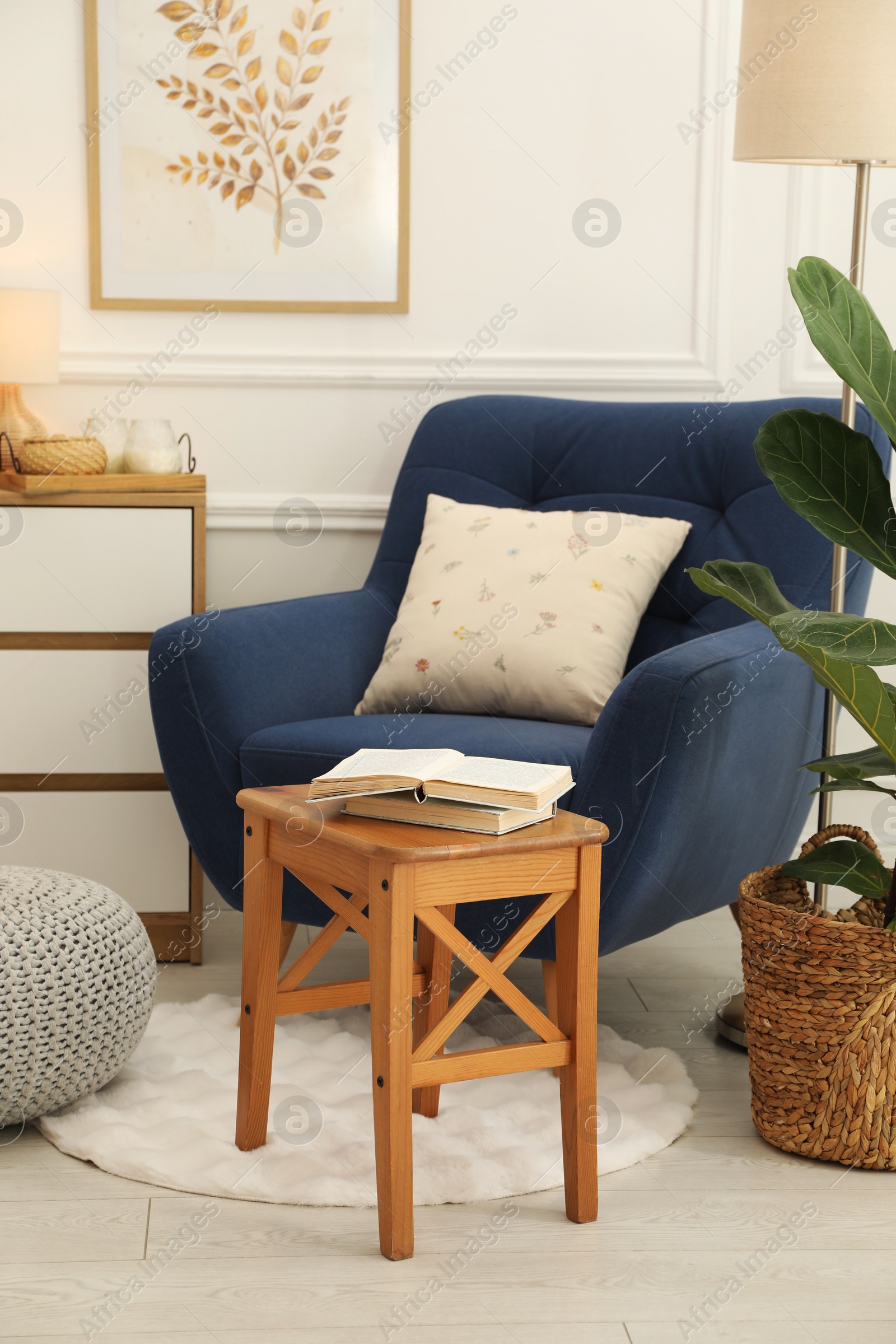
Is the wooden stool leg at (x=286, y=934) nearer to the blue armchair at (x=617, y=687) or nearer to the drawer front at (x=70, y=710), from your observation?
the blue armchair at (x=617, y=687)

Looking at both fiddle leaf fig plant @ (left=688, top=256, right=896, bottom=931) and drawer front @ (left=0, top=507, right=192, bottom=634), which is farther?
drawer front @ (left=0, top=507, right=192, bottom=634)

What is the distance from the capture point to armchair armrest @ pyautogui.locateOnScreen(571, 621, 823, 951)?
155 cm

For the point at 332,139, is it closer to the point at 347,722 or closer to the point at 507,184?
the point at 507,184

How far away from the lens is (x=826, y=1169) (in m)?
1.55

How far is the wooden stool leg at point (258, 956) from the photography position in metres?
1.50

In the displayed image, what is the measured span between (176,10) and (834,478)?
1.80 metres

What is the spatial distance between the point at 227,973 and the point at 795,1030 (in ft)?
3.50

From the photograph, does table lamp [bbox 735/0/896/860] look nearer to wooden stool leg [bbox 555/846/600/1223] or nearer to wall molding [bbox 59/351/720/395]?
wooden stool leg [bbox 555/846/600/1223]

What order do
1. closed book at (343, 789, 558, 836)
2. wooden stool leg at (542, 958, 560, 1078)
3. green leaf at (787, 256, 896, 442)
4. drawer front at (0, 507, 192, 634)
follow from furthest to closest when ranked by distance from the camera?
drawer front at (0, 507, 192, 634), wooden stool leg at (542, 958, 560, 1078), green leaf at (787, 256, 896, 442), closed book at (343, 789, 558, 836)

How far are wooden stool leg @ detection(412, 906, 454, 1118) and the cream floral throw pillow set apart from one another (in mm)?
475

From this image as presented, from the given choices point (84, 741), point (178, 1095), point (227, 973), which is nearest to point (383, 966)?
point (178, 1095)

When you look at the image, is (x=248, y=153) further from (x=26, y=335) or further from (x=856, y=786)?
(x=856, y=786)

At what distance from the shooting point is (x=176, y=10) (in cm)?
249

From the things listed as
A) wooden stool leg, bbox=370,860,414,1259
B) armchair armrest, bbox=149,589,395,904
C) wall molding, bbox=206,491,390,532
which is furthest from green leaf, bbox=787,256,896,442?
wall molding, bbox=206,491,390,532
